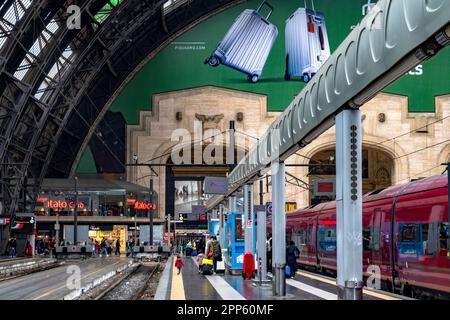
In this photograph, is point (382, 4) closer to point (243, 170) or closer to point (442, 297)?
point (442, 297)

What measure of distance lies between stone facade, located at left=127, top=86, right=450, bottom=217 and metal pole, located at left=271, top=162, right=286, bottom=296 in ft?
144

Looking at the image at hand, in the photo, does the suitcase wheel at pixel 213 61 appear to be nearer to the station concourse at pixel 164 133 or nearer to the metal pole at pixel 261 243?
the station concourse at pixel 164 133

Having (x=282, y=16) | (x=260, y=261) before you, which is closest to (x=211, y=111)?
(x=282, y=16)

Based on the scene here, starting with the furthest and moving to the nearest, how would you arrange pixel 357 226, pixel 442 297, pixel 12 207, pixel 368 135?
1. pixel 368 135
2. pixel 12 207
3. pixel 442 297
4. pixel 357 226

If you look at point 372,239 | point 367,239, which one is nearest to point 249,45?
point 367,239

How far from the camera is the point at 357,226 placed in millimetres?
10914

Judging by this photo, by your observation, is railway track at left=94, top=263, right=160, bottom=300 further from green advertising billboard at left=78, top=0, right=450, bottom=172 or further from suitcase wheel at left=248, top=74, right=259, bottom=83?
suitcase wheel at left=248, top=74, right=259, bottom=83

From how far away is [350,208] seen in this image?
10.9m

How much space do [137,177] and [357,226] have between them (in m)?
53.7

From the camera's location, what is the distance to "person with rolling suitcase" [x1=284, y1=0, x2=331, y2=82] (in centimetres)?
6272

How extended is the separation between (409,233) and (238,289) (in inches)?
211

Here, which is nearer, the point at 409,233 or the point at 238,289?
the point at 409,233

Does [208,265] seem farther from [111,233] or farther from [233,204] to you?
[111,233]

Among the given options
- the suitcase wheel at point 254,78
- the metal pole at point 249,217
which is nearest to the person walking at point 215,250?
the metal pole at point 249,217
